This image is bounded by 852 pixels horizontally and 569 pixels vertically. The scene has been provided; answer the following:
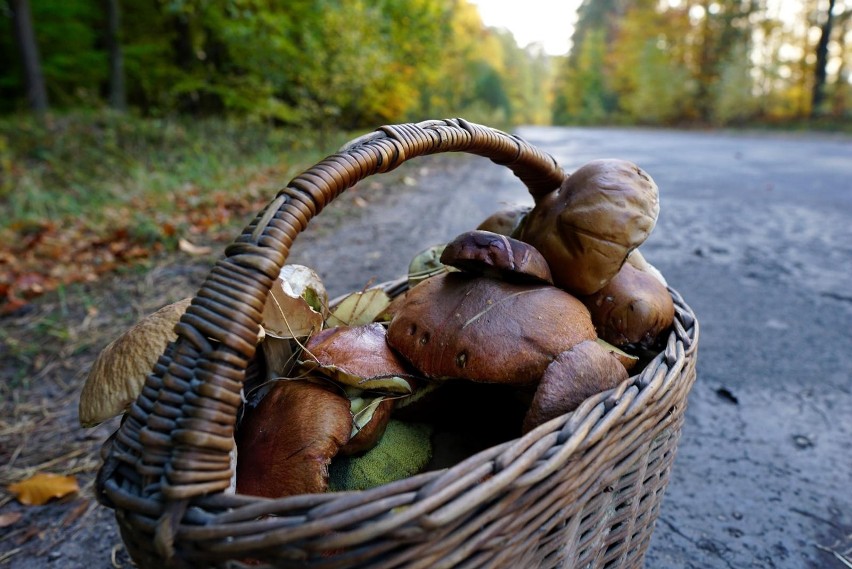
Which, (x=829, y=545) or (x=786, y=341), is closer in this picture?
(x=829, y=545)

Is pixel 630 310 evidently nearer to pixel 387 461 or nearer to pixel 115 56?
pixel 387 461

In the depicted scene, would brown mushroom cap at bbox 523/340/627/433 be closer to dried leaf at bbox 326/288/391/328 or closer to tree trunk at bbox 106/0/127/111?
dried leaf at bbox 326/288/391/328

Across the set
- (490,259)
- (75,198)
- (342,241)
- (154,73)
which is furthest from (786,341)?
(154,73)

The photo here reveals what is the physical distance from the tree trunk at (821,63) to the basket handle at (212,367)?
70.9 ft

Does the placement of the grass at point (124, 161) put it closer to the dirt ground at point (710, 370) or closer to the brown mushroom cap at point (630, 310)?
the dirt ground at point (710, 370)

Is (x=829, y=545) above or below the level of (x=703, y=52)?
below

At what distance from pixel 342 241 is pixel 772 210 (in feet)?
11.8

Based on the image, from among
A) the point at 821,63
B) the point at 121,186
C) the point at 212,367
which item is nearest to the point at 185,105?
the point at 121,186

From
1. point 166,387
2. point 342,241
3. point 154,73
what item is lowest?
point 342,241

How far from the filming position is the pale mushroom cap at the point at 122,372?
100 cm

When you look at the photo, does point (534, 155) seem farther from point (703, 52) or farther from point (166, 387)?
point (703, 52)

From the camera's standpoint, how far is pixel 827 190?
543cm

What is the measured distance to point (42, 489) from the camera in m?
1.68

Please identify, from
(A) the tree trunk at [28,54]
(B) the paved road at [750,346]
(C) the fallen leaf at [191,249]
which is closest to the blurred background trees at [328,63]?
(A) the tree trunk at [28,54]
